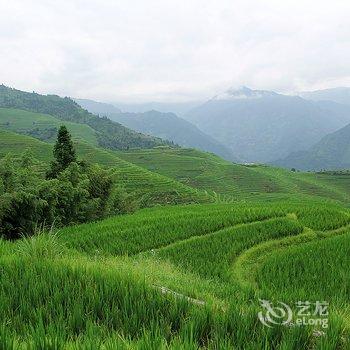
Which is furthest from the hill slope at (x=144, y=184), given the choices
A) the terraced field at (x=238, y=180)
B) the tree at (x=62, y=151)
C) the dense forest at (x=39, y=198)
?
the dense forest at (x=39, y=198)

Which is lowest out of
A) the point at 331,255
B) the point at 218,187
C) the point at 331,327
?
the point at 218,187

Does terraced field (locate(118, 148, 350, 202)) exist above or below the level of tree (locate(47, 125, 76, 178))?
below

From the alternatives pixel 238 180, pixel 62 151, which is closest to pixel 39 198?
pixel 62 151

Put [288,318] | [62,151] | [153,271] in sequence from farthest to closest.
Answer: [62,151] → [153,271] → [288,318]

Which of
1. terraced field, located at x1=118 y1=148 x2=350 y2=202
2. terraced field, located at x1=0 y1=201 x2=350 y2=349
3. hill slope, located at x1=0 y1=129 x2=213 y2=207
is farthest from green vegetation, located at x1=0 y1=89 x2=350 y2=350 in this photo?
terraced field, located at x1=118 y1=148 x2=350 y2=202

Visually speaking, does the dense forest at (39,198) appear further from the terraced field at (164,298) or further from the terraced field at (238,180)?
the terraced field at (238,180)

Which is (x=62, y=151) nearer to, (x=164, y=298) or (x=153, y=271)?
(x=153, y=271)

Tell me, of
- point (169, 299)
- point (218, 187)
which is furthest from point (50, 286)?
point (218, 187)

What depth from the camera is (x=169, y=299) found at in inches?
211

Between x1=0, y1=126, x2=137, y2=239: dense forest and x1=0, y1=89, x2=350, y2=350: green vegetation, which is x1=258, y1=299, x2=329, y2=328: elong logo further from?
x1=0, y1=126, x2=137, y2=239: dense forest

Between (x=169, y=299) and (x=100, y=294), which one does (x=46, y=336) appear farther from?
(x=169, y=299)

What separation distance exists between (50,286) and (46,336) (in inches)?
68.5

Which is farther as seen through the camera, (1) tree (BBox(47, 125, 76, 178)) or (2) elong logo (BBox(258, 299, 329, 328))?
(1) tree (BBox(47, 125, 76, 178))

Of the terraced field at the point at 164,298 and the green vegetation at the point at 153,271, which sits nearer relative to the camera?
the terraced field at the point at 164,298
